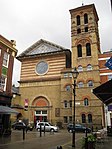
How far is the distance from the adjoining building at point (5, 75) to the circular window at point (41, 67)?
19512 millimetres

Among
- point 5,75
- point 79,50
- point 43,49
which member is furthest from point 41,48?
point 5,75

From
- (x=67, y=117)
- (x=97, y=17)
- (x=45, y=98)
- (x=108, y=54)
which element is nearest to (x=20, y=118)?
(x=45, y=98)

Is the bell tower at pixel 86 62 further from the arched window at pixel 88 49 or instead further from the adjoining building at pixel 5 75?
the adjoining building at pixel 5 75

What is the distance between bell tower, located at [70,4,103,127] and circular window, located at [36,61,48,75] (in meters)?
7.42

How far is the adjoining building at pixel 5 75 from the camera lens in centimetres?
2214

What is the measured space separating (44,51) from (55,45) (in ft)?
10.3

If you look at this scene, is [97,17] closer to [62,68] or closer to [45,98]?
[62,68]

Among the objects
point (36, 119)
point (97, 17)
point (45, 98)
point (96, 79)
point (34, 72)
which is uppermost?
point (97, 17)

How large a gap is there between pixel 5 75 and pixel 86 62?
2105 centimetres

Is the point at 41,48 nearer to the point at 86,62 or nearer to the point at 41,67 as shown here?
the point at 41,67

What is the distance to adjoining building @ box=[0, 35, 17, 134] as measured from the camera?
22141 millimetres

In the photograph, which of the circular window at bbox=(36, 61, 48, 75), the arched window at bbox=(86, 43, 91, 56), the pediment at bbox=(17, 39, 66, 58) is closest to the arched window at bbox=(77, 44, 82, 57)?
the arched window at bbox=(86, 43, 91, 56)

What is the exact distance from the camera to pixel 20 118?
4256cm

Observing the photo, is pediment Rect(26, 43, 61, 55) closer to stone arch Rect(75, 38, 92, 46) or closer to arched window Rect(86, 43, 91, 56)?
stone arch Rect(75, 38, 92, 46)
